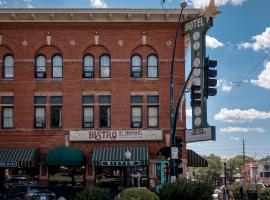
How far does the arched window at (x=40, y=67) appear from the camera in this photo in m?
37.3

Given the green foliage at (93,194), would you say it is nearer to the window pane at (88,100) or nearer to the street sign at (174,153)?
the street sign at (174,153)

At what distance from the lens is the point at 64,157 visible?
34.7m

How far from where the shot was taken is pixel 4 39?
122 ft

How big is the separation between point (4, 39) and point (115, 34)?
810 centimetres

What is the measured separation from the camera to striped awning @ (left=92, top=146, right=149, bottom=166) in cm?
3472

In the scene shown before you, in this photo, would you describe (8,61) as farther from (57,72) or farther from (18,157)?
(18,157)

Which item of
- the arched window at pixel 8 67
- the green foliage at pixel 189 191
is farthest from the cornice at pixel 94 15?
the green foliage at pixel 189 191

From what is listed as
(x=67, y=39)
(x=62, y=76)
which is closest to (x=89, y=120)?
(x=62, y=76)

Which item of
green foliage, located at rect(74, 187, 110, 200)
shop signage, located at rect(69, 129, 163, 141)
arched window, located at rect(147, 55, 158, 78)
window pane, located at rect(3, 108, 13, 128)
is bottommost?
green foliage, located at rect(74, 187, 110, 200)

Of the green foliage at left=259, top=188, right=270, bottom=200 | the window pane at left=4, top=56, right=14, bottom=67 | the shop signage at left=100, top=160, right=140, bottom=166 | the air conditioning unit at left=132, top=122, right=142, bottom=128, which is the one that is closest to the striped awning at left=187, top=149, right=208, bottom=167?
the air conditioning unit at left=132, top=122, right=142, bottom=128

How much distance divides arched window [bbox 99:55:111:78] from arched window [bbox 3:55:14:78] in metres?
6.50

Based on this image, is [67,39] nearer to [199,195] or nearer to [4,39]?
[4,39]

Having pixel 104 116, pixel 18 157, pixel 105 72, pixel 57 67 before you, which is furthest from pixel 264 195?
pixel 57 67

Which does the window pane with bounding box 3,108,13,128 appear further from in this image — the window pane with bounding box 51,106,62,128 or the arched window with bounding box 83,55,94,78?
the arched window with bounding box 83,55,94,78
